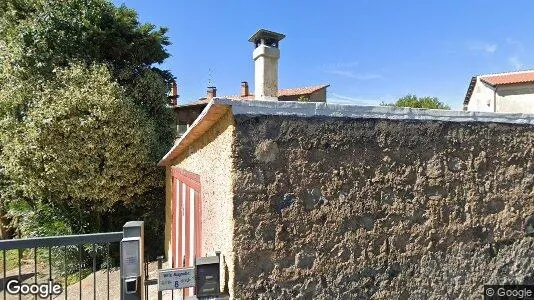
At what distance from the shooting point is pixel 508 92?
80.6 feet

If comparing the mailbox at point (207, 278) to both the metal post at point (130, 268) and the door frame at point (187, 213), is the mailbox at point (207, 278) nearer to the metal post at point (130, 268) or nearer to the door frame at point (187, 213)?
the metal post at point (130, 268)

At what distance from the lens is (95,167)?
8.45 meters

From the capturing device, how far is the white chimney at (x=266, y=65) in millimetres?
4152

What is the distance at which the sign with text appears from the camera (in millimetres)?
2902

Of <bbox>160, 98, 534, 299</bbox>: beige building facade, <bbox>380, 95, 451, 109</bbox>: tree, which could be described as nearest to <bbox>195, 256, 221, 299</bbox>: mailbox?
<bbox>160, 98, 534, 299</bbox>: beige building facade

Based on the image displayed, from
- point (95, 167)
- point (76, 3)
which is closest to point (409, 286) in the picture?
point (95, 167)

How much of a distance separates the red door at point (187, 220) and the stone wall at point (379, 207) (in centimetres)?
152

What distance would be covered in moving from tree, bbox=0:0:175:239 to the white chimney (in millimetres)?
5400

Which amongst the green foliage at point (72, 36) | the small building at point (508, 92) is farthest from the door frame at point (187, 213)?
the small building at point (508, 92)

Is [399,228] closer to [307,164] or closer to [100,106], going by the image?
[307,164]

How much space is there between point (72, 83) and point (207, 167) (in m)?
6.52

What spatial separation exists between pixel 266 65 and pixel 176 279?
2.57 metres

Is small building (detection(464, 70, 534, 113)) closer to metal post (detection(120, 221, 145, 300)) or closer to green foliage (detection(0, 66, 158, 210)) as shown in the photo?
green foliage (detection(0, 66, 158, 210))

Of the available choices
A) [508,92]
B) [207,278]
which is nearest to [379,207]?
[207,278]
